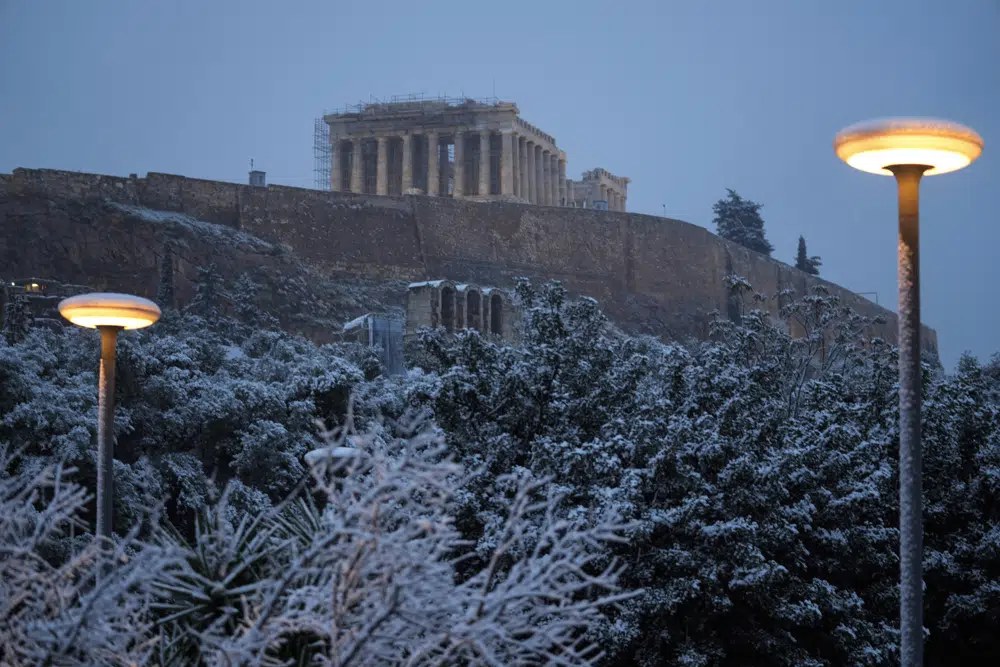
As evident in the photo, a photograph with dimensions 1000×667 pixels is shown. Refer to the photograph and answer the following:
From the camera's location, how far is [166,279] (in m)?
42.4

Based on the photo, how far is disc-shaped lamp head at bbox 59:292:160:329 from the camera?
8.50 meters

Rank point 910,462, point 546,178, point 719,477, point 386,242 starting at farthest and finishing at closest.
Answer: point 546,178, point 386,242, point 719,477, point 910,462

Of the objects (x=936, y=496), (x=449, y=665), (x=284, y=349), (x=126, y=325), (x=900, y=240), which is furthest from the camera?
(x=284, y=349)

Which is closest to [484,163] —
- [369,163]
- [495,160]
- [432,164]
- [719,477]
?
[495,160]

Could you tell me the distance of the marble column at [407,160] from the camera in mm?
66188

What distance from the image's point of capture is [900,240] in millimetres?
6461

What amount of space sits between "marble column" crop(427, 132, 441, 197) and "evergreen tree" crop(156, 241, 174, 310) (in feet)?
80.1

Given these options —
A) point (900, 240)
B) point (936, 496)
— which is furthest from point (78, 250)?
point (900, 240)

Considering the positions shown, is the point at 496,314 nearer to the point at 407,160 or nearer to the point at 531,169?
the point at 407,160

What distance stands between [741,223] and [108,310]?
64786 millimetres

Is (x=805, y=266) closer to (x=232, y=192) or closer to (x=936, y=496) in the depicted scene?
(x=232, y=192)

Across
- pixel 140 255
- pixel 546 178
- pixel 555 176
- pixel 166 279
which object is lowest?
pixel 166 279

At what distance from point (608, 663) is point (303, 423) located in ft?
38.8

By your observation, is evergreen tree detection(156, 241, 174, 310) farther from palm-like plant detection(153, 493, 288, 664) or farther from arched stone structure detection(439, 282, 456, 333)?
palm-like plant detection(153, 493, 288, 664)
